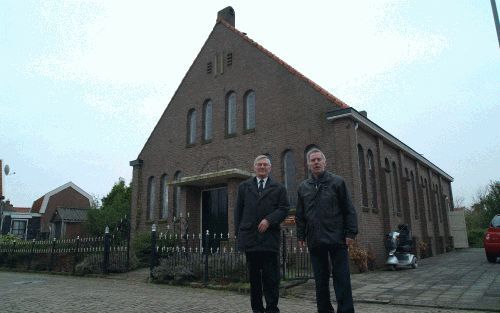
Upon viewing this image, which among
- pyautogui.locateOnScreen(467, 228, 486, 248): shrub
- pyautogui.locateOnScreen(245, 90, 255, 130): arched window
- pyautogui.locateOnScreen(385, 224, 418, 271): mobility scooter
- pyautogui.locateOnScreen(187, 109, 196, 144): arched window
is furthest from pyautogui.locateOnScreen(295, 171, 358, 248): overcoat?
pyautogui.locateOnScreen(467, 228, 486, 248): shrub

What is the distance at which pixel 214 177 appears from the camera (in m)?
14.9

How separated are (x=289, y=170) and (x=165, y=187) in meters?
7.05

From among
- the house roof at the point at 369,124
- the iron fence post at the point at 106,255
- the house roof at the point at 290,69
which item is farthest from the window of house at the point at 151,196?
the house roof at the point at 369,124

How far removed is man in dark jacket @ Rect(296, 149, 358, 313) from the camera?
15.0 ft

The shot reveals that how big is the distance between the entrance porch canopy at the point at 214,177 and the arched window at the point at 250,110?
2293 millimetres

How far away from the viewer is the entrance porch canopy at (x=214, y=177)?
1432 centimetres

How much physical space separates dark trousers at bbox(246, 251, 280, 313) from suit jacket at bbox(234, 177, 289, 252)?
0.12 meters

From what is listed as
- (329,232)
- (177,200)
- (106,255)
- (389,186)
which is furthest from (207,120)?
(329,232)

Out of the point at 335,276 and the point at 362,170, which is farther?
the point at 362,170

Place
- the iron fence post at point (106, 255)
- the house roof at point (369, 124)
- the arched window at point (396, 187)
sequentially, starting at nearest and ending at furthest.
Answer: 1. the iron fence post at point (106, 255)
2. the house roof at point (369, 124)
3. the arched window at point (396, 187)

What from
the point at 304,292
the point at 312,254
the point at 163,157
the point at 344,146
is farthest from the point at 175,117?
the point at 312,254

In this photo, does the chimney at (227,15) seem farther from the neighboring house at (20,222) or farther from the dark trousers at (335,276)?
the neighboring house at (20,222)

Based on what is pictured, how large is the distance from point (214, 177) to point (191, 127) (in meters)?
4.49

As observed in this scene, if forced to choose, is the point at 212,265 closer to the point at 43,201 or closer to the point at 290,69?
the point at 290,69
